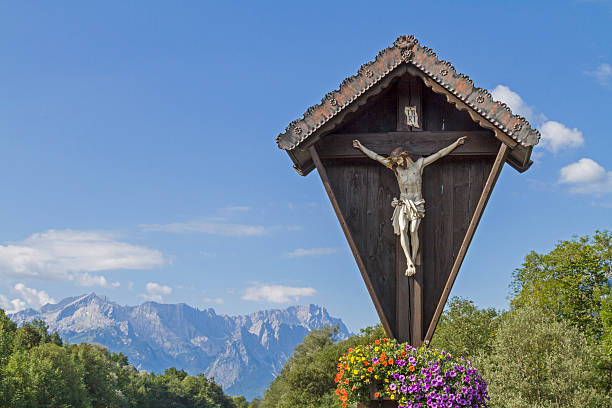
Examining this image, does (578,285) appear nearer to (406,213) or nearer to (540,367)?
(540,367)

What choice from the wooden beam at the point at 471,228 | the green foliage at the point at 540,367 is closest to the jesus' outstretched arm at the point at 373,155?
the wooden beam at the point at 471,228

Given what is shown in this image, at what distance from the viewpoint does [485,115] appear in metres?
7.83

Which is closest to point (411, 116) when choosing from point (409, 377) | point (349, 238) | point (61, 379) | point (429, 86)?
point (429, 86)

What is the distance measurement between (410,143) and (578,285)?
31.6m

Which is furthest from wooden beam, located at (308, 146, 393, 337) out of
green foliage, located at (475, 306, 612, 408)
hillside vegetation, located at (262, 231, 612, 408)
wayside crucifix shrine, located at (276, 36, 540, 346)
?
green foliage, located at (475, 306, 612, 408)

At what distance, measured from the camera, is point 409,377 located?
7289 millimetres

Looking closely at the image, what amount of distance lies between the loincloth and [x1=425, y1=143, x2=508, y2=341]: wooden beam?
64 cm

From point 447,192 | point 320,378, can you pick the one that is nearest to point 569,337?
point 447,192

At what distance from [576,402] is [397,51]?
22.7 meters

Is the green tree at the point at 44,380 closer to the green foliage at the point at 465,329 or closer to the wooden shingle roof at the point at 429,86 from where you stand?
the green foliage at the point at 465,329

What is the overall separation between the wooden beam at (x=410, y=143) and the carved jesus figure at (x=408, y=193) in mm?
162

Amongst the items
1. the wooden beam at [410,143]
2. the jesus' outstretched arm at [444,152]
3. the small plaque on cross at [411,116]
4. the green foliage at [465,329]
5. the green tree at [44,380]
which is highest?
the green foliage at [465,329]

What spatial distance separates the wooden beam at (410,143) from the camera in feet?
27.1

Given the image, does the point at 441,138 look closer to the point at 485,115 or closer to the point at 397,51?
the point at 485,115
